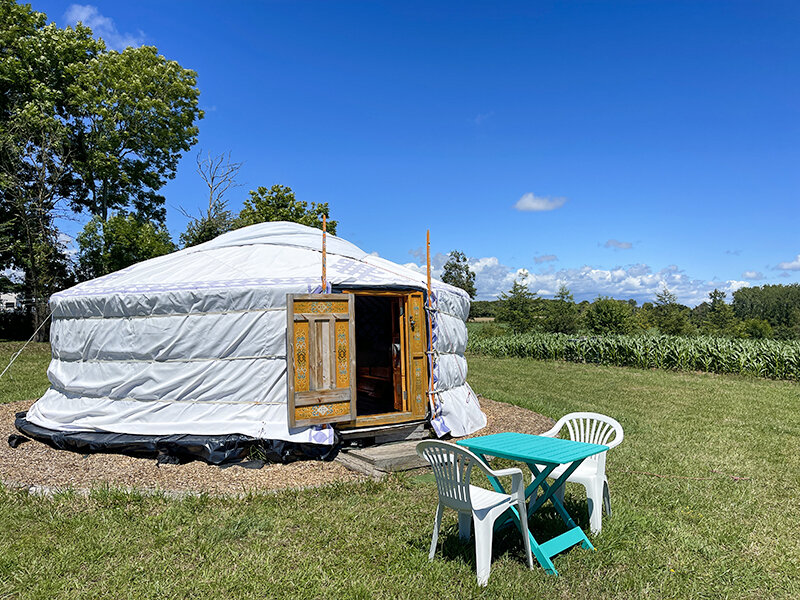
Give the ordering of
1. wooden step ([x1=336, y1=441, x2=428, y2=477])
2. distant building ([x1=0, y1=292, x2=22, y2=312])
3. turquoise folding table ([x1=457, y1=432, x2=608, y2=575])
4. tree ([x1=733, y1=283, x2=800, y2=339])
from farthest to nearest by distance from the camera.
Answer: tree ([x1=733, y1=283, x2=800, y2=339]) → distant building ([x1=0, y1=292, x2=22, y2=312]) → wooden step ([x1=336, y1=441, x2=428, y2=477]) → turquoise folding table ([x1=457, y1=432, x2=608, y2=575])

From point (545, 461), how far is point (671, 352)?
1272 cm

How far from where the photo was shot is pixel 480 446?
3.21 meters

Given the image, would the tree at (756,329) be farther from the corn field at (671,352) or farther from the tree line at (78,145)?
the tree line at (78,145)

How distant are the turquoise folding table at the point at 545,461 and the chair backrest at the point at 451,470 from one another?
10.8 inches

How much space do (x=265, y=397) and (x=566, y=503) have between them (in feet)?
10.2

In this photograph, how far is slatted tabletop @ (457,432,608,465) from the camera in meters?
2.92

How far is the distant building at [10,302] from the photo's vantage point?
1834cm

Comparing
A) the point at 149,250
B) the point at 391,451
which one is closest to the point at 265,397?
the point at 391,451

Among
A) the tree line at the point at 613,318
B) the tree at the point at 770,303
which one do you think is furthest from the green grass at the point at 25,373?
the tree at the point at 770,303

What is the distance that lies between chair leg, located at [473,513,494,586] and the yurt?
2.70 m

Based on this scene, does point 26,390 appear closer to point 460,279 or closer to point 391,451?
point 391,451

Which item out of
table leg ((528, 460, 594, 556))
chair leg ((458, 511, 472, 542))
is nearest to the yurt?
chair leg ((458, 511, 472, 542))

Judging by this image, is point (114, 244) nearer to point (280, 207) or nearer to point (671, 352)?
point (280, 207)

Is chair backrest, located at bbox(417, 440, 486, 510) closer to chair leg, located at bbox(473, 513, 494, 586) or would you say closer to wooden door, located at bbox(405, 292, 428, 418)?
chair leg, located at bbox(473, 513, 494, 586)
